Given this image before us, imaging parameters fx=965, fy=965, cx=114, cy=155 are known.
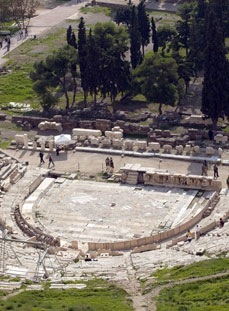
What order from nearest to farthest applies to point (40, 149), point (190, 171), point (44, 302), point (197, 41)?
point (44, 302), point (190, 171), point (40, 149), point (197, 41)

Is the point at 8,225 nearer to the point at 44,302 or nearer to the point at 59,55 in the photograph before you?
the point at 44,302

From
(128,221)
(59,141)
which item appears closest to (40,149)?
(59,141)

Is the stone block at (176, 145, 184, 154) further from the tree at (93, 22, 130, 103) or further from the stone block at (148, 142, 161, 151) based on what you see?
the tree at (93, 22, 130, 103)

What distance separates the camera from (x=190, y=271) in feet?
219

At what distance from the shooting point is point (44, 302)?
61656mm

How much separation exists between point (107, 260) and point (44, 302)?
13.7 meters

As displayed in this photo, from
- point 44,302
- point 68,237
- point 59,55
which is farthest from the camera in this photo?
point 59,55

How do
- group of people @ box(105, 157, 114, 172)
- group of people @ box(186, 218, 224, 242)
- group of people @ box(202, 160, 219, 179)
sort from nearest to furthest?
group of people @ box(186, 218, 224, 242)
group of people @ box(202, 160, 219, 179)
group of people @ box(105, 157, 114, 172)

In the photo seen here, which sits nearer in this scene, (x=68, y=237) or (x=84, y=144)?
(x=68, y=237)

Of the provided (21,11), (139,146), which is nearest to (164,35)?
(21,11)

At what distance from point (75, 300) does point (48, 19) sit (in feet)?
315

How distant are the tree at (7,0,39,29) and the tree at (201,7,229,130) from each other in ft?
169

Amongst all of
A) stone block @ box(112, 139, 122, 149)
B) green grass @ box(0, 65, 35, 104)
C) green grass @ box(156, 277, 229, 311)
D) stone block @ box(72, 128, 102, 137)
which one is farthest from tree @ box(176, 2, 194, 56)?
green grass @ box(156, 277, 229, 311)

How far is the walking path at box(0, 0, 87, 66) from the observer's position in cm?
14062
